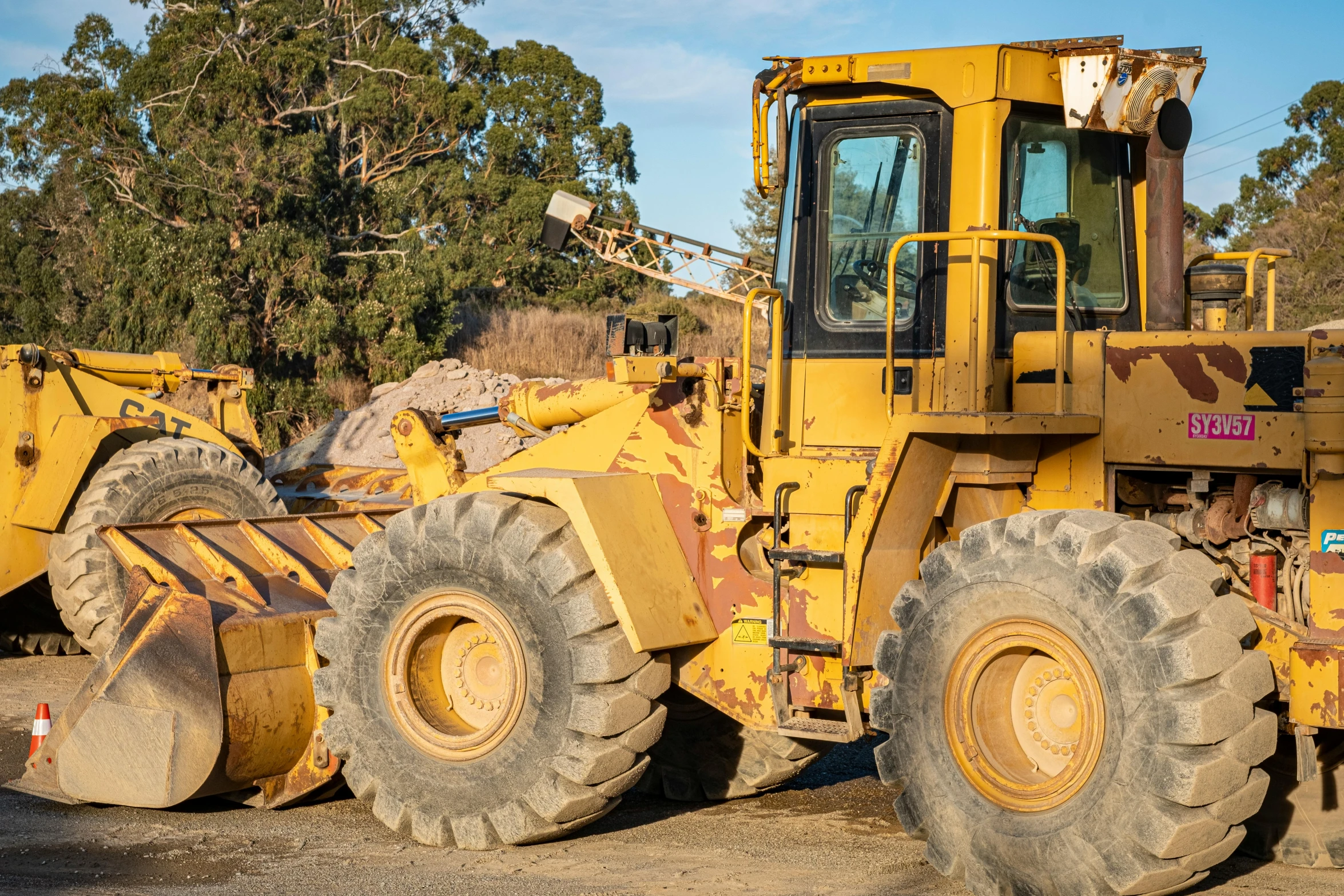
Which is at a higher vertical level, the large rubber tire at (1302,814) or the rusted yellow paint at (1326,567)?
the rusted yellow paint at (1326,567)

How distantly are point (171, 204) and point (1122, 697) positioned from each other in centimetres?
2267

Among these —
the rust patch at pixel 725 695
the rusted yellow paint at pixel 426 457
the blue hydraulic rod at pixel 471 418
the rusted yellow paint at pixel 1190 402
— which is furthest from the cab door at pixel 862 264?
the rusted yellow paint at pixel 426 457

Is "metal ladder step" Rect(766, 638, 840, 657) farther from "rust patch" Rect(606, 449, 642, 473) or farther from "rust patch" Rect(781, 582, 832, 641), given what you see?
"rust patch" Rect(606, 449, 642, 473)

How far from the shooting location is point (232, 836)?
20.3ft

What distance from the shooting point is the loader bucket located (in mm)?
6402

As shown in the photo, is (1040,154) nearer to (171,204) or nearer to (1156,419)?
(1156,419)

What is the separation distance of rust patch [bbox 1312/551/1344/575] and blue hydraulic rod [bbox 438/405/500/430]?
426 cm

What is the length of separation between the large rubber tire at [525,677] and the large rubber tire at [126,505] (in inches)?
132

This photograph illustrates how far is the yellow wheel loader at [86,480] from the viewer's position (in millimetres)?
9539

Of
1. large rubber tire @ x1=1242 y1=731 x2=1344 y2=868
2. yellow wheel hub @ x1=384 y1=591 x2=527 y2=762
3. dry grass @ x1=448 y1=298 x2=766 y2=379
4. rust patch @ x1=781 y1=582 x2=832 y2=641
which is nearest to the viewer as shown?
large rubber tire @ x1=1242 y1=731 x2=1344 y2=868

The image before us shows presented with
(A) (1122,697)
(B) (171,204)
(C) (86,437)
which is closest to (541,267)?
(B) (171,204)

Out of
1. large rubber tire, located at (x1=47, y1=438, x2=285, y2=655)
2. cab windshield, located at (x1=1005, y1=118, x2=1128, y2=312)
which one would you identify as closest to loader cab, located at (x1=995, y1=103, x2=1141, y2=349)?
cab windshield, located at (x1=1005, y1=118, x2=1128, y2=312)

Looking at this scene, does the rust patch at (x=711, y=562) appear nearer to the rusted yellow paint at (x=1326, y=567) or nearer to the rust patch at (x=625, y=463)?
the rust patch at (x=625, y=463)

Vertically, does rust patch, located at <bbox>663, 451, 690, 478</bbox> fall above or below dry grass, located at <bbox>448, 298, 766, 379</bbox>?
below
